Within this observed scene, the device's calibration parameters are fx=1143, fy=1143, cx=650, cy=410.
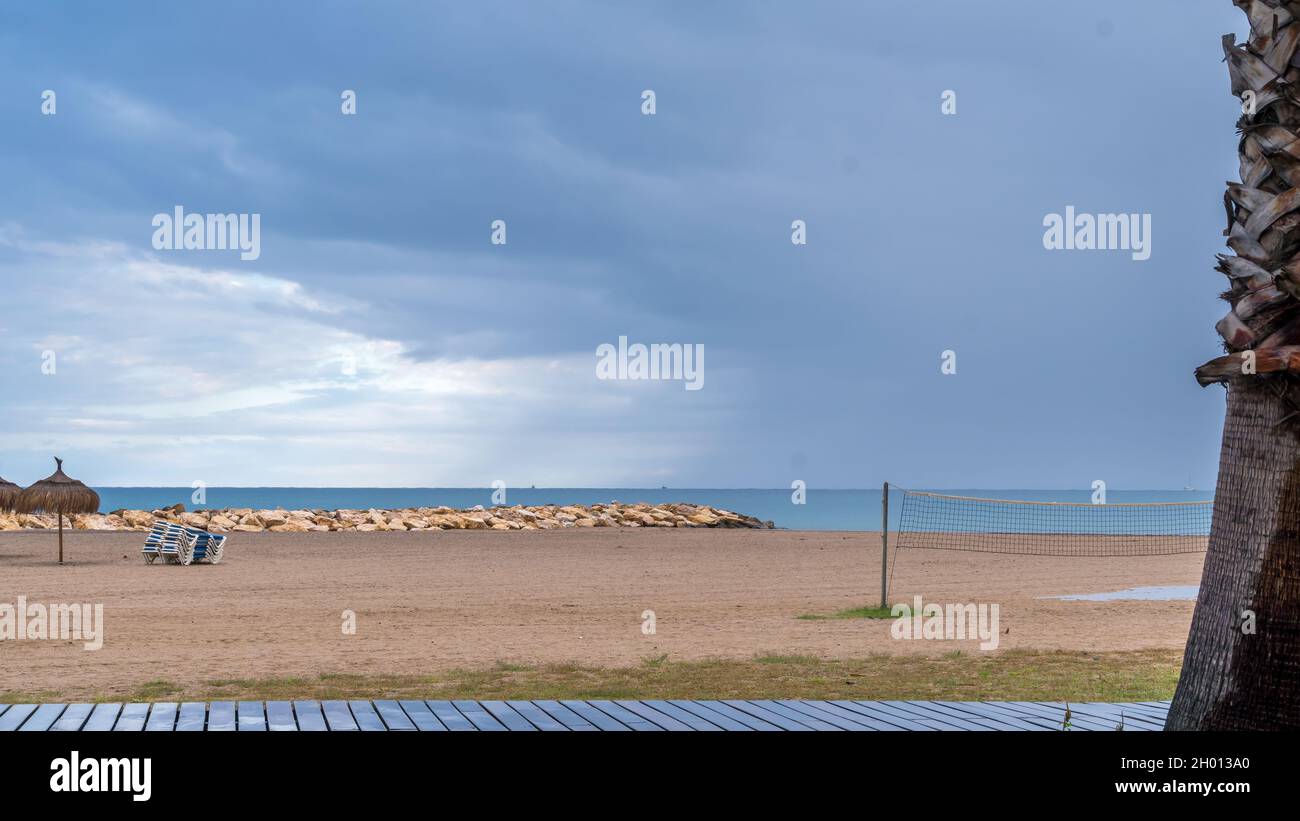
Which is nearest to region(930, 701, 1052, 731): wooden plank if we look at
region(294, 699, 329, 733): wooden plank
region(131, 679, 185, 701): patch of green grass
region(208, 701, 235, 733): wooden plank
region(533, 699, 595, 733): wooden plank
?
region(533, 699, 595, 733): wooden plank

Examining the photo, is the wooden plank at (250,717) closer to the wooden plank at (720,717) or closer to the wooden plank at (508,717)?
the wooden plank at (508,717)

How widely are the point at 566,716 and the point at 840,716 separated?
1.22 meters

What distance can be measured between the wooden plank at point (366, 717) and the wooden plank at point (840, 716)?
1890 millimetres

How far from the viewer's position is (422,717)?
4.94 m

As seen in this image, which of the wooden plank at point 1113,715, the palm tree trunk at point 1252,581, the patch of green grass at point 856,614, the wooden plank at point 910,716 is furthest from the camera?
the patch of green grass at point 856,614

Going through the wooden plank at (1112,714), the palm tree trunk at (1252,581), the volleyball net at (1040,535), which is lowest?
the volleyball net at (1040,535)

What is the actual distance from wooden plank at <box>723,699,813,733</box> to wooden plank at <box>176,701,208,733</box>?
2.32 m

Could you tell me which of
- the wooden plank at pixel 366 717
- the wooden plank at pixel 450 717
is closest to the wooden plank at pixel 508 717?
the wooden plank at pixel 450 717

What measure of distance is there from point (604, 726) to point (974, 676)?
652 centimetres

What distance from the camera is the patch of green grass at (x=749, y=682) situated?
921 cm

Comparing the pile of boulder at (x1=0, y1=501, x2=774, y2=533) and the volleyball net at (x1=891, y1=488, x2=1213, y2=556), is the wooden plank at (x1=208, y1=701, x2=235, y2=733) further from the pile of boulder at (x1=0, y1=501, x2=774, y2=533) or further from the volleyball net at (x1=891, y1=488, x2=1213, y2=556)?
the pile of boulder at (x1=0, y1=501, x2=774, y2=533)

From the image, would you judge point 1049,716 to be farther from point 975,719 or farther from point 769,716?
point 769,716

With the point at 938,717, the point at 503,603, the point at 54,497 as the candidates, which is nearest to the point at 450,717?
the point at 938,717
